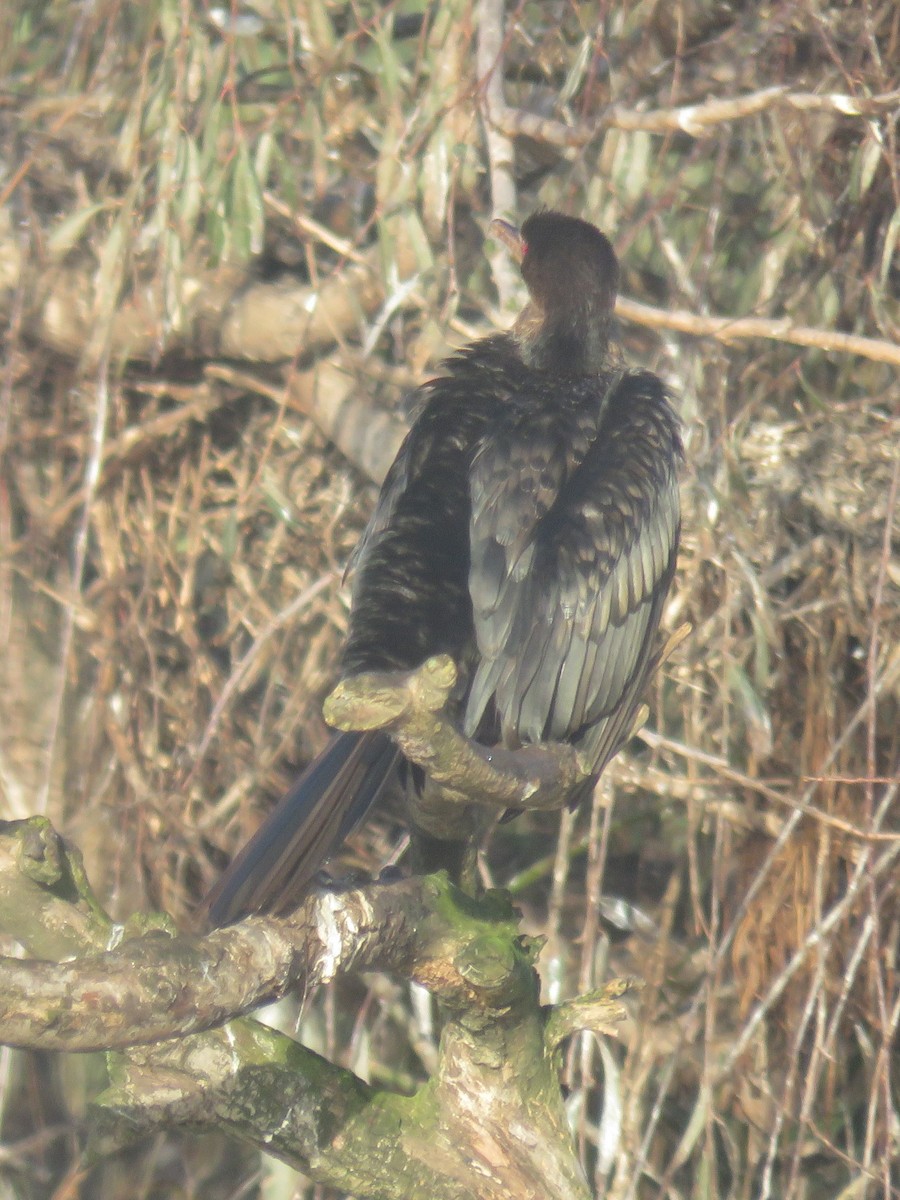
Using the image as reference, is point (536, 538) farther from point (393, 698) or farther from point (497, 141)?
point (497, 141)

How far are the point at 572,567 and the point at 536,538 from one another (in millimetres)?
95

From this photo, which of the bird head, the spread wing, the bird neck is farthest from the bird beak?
the spread wing

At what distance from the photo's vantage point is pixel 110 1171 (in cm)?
419

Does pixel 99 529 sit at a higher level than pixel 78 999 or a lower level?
lower

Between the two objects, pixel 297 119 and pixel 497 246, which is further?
pixel 297 119

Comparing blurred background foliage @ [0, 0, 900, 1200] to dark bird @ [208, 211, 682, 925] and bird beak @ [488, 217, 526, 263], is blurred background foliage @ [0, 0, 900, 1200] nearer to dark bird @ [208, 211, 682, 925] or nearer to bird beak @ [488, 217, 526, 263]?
bird beak @ [488, 217, 526, 263]

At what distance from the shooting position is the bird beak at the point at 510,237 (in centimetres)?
351

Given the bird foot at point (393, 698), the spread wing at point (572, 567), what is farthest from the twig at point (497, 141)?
the bird foot at point (393, 698)

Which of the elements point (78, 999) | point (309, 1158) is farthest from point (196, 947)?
point (309, 1158)

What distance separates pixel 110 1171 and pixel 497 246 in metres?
2.66

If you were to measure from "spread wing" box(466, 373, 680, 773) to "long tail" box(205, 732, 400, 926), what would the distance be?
0.29 meters

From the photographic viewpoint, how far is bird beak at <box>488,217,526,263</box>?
3514 millimetres

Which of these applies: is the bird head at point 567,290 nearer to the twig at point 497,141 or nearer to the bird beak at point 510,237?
the bird beak at point 510,237

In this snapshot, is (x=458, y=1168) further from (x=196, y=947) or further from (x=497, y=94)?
→ (x=497, y=94)
